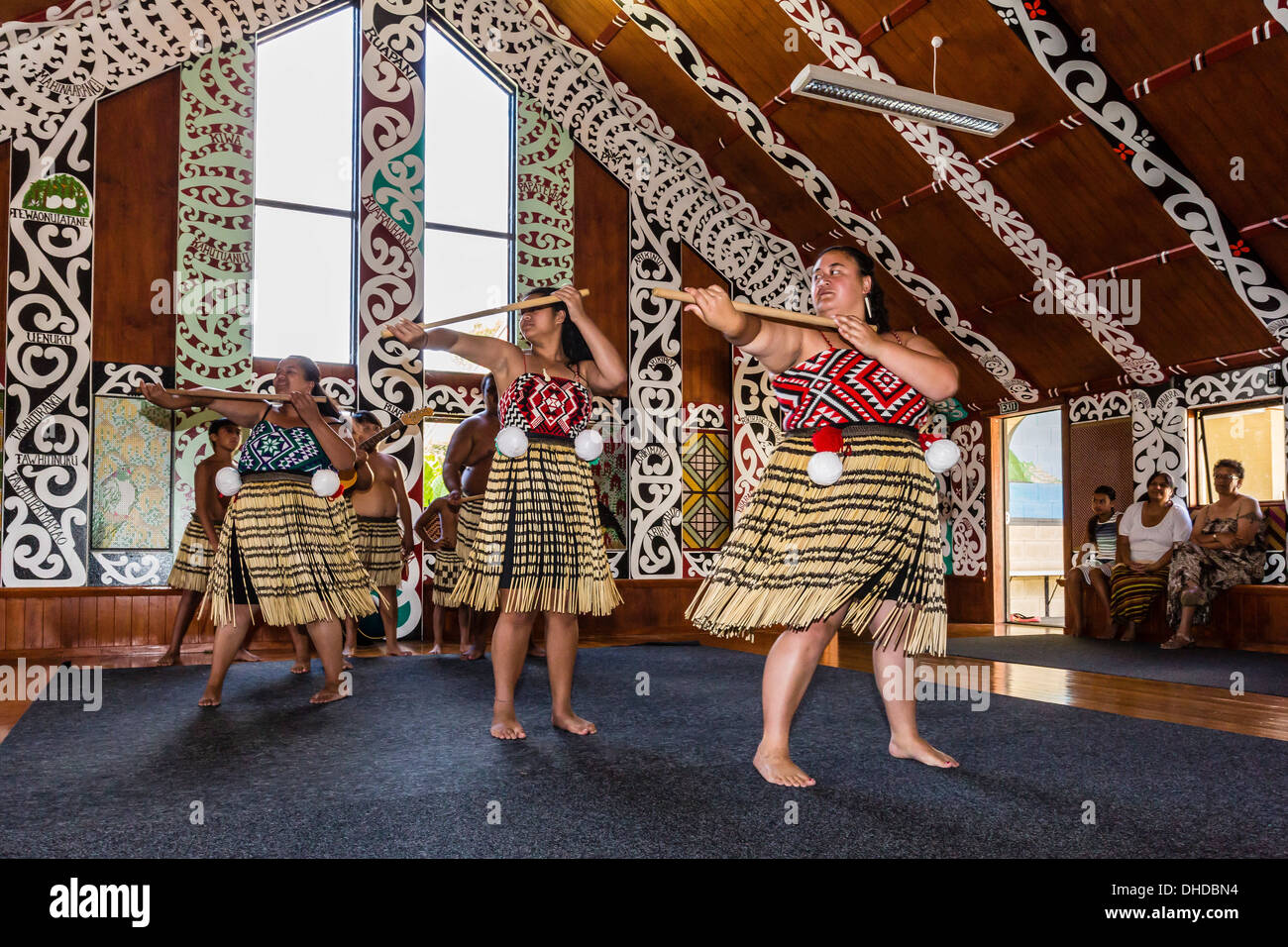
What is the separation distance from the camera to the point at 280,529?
127 inches

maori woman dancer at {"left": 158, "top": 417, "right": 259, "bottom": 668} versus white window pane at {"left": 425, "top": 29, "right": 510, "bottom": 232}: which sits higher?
white window pane at {"left": 425, "top": 29, "right": 510, "bottom": 232}

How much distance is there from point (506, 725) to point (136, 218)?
4938 mm

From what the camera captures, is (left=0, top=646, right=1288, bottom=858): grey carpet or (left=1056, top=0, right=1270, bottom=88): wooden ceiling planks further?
(left=1056, top=0, right=1270, bottom=88): wooden ceiling planks

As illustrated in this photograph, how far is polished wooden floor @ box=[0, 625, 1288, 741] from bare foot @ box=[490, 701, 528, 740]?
4.79 feet

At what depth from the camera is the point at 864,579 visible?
6.96ft

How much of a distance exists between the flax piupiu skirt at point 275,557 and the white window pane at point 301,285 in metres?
3.28

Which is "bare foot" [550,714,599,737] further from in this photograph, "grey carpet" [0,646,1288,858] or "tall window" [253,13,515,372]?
"tall window" [253,13,515,372]

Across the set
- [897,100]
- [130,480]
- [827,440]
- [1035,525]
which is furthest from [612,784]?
[1035,525]

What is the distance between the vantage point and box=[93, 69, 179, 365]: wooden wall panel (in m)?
5.96

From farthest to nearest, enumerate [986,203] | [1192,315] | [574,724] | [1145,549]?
[1145,549] < [986,203] < [1192,315] < [574,724]

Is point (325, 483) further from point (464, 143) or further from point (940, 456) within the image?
point (464, 143)

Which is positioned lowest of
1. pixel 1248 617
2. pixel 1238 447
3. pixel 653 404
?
pixel 1248 617

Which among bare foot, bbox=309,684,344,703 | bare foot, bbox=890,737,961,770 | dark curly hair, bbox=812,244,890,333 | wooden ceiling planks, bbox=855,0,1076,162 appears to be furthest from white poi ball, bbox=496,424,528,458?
wooden ceiling planks, bbox=855,0,1076,162
